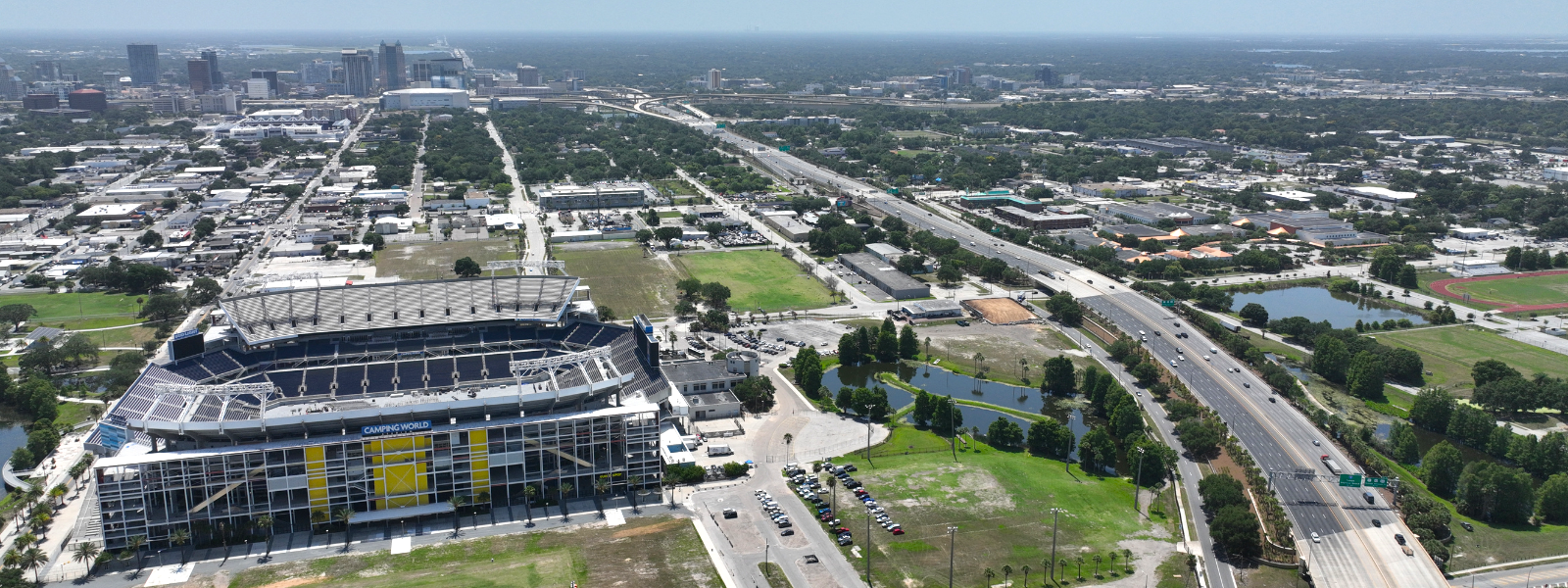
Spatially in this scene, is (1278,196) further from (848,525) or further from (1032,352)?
(848,525)

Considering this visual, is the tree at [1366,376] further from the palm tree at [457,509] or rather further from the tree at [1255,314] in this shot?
the palm tree at [457,509]

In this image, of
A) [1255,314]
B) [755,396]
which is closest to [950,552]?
[755,396]

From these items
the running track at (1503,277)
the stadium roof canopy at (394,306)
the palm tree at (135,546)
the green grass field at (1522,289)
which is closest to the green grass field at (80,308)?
the stadium roof canopy at (394,306)

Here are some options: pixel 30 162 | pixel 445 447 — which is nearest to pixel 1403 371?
pixel 445 447

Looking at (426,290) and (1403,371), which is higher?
(426,290)

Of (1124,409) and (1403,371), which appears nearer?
(1124,409)

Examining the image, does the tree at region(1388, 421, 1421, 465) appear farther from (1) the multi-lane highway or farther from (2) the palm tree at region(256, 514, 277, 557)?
(2) the palm tree at region(256, 514, 277, 557)
